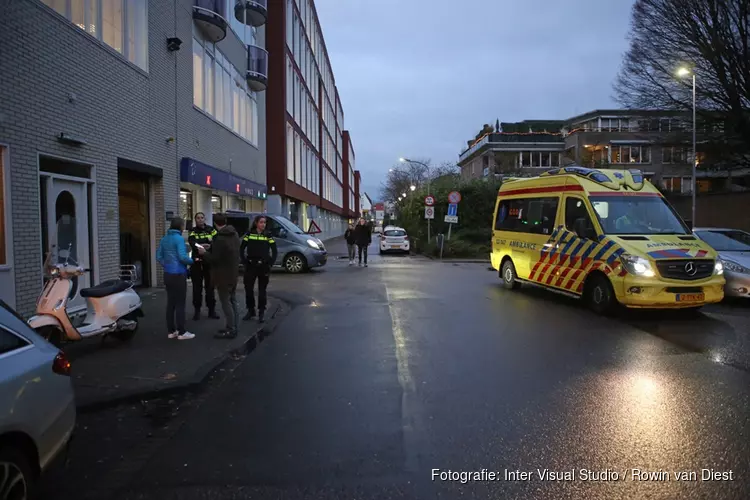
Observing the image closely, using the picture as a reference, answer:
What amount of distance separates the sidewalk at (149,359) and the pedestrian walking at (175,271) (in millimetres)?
228

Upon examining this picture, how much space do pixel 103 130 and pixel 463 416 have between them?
8706 mm

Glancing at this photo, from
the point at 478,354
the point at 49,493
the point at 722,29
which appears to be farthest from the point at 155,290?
the point at 722,29

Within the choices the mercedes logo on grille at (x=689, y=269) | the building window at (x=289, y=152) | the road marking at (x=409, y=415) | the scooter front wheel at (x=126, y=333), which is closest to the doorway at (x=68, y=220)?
the scooter front wheel at (x=126, y=333)

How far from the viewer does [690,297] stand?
29.4ft

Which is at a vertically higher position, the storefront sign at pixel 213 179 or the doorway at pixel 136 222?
the storefront sign at pixel 213 179

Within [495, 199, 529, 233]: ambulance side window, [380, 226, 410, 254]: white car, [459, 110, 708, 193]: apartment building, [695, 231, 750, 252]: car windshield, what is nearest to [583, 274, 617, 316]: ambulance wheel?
[495, 199, 529, 233]: ambulance side window

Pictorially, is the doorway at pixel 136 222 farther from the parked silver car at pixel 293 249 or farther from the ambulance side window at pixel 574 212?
the ambulance side window at pixel 574 212

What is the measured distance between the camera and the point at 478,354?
6961mm

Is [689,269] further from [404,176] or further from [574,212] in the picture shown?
[404,176]

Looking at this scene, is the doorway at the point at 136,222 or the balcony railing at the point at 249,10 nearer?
the doorway at the point at 136,222

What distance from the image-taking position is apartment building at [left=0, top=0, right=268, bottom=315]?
7.96m

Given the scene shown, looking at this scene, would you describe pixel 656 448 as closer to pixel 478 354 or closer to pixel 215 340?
pixel 478 354

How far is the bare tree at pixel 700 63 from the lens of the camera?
25172 millimetres

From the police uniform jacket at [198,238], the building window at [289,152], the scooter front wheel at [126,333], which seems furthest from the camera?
the building window at [289,152]
